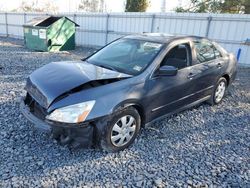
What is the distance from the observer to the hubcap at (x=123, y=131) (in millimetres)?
3047

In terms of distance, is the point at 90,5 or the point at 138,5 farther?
the point at 90,5

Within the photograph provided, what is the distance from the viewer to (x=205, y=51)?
4.47m

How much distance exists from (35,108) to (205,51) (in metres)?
3.24

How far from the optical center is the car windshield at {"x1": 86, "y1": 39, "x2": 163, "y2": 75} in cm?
346

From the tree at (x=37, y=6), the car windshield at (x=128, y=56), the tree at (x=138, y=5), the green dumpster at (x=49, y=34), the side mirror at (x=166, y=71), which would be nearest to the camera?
the side mirror at (x=166, y=71)

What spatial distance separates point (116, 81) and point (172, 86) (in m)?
1.02

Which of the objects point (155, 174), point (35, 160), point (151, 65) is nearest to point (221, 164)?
point (155, 174)

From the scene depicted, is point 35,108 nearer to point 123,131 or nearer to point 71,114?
point 71,114

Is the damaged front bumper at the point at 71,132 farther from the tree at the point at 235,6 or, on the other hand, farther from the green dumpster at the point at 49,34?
the tree at the point at 235,6

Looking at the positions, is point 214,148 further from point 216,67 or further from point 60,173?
point 60,173

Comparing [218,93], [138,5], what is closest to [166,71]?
[218,93]

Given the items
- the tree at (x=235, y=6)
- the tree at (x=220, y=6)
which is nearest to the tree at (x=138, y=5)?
the tree at (x=220, y=6)

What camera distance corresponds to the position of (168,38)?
3.90 metres

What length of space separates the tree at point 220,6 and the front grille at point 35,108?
11.3m
